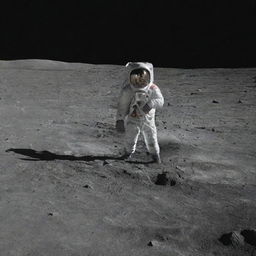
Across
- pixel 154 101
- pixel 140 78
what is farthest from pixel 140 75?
pixel 154 101

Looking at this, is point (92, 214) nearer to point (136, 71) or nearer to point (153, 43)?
point (136, 71)

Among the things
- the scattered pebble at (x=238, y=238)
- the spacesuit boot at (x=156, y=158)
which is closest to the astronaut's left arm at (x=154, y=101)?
the spacesuit boot at (x=156, y=158)

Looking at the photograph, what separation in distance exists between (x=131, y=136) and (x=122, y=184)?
64cm

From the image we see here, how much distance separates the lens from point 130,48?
46.2 feet

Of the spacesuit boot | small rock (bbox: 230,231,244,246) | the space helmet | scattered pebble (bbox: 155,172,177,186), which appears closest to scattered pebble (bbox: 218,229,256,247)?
small rock (bbox: 230,231,244,246)

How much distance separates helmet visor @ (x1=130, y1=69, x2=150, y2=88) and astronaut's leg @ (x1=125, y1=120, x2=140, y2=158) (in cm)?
36

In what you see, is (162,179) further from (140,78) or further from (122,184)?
(140,78)

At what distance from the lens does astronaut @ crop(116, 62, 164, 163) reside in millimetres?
4082

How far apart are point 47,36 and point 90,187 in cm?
1224

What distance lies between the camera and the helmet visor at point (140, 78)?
4062 millimetres

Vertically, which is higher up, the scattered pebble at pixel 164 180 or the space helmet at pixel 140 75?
the space helmet at pixel 140 75

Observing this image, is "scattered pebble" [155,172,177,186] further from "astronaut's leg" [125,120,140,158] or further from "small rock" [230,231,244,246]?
"small rock" [230,231,244,246]

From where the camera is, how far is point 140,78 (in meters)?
4.07

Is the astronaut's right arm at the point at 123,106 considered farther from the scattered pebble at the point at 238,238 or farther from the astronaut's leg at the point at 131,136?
the scattered pebble at the point at 238,238
